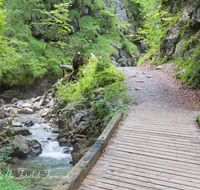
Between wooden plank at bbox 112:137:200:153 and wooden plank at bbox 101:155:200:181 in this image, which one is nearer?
wooden plank at bbox 101:155:200:181

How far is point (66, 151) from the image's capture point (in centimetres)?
691

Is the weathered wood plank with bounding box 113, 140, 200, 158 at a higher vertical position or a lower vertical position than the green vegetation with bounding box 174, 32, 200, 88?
lower

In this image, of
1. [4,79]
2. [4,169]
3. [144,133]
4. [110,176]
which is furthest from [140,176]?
[4,79]

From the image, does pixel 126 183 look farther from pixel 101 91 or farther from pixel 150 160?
pixel 101 91

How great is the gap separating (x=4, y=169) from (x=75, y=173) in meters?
3.24

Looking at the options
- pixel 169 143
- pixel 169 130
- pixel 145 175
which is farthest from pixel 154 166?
pixel 169 130

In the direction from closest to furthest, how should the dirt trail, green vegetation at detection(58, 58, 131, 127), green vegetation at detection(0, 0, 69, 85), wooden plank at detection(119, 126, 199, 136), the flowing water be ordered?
wooden plank at detection(119, 126, 199, 136), the flowing water, the dirt trail, green vegetation at detection(58, 58, 131, 127), green vegetation at detection(0, 0, 69, 85)

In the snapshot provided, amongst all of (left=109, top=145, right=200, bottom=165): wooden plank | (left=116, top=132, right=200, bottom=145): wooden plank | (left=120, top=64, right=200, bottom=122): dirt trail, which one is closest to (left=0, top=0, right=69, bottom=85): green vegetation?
(left=120, top=64, right=200, bottom=122): dirt trail

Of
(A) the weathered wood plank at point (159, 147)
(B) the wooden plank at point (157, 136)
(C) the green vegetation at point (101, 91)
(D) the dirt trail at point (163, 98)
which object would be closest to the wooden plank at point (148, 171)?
(A) the weathered wood plank at point (159, 147)

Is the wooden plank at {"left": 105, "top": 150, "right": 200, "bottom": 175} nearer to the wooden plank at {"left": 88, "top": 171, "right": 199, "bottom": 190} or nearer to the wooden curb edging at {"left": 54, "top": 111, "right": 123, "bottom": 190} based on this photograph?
the wooden curb edging at {"left": 54, "top": 111, "right": 123, "bottom": 190}

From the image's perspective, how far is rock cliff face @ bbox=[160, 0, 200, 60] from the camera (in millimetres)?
11000

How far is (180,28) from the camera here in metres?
12.7

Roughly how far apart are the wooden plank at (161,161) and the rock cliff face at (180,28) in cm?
927

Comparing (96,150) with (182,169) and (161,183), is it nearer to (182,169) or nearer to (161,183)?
(161,183)
